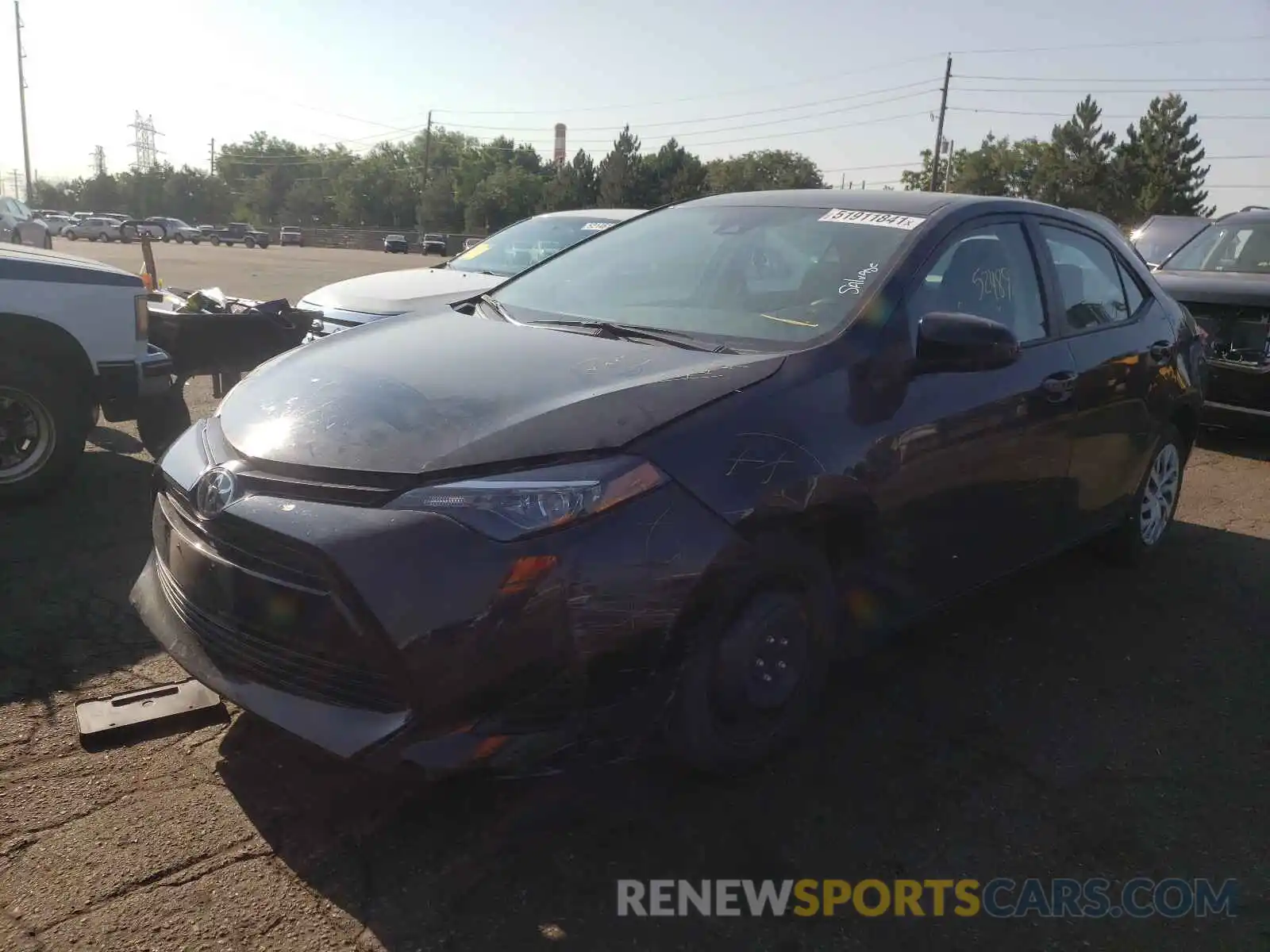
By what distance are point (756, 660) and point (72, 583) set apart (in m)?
2.99

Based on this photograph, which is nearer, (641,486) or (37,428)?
(641,486)

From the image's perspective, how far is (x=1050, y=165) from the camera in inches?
3228

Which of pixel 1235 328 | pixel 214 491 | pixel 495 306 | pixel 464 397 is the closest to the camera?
pixel 214 491

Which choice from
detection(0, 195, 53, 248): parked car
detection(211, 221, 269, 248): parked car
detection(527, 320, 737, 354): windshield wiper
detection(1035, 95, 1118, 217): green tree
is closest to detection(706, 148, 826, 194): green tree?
detection(1035, 95, 1118, 217): green tree

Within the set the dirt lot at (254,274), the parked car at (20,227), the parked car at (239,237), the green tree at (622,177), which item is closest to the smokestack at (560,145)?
the green tree at (622,177)

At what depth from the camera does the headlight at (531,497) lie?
2.26 metres

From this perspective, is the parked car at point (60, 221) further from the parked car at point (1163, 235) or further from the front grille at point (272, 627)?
the front grille at point (272, 627)

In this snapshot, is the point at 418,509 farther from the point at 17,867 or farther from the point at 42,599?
the point at 42,599

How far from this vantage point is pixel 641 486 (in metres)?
2.40

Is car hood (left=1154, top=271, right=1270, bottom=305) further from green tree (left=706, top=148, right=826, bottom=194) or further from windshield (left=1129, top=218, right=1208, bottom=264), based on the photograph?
green tree (left=706, top=148, right=826, bottom=194)

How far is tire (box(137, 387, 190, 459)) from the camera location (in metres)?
5.73

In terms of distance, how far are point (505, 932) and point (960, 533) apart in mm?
1986

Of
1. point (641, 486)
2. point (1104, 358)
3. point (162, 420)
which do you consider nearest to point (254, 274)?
point (162, 420)

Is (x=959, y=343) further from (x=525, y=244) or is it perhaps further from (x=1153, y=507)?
(x=525, y=244)
